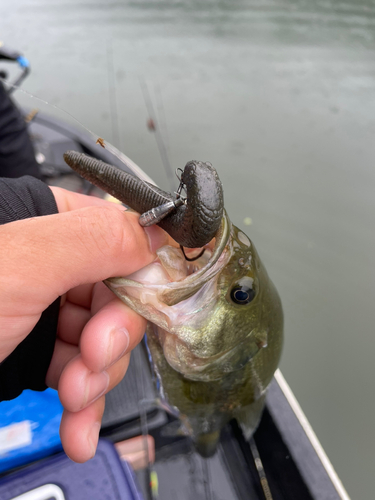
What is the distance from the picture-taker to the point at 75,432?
1338 millimetres

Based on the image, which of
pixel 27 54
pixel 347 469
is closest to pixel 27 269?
pixel 347 469

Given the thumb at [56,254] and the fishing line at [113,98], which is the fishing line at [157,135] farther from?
the thumb at [56,254]

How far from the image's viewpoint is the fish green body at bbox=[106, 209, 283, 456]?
3.80ft

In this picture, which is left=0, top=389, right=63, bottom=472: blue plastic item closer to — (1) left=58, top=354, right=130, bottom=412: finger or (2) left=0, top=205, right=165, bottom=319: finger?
(1) left=58, top=354, right=130, bottom=412: finger

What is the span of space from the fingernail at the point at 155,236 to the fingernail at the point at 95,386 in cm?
59

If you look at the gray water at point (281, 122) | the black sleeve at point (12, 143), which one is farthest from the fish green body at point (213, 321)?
the black sleeve at point (12, 143)

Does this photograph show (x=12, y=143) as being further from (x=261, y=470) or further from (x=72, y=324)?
(x=261, y=470)

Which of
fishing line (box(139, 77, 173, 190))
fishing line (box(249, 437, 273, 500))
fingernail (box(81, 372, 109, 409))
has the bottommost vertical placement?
fishing line (box(249, 437, 273, 500))

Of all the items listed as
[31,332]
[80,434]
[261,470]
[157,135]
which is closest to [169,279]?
[31,332]

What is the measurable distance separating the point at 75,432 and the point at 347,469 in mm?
Answer: 2738

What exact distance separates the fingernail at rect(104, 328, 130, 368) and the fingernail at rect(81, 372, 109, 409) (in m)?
0.13

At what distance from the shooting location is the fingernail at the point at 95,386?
1278 millimetres

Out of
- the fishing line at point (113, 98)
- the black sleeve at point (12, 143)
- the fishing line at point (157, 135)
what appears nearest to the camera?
the black sleeve at point (12, 143)

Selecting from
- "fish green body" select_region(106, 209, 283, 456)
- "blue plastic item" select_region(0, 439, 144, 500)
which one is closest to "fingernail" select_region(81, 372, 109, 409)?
"fish green body" select_region(106, 209, 283, 456)
